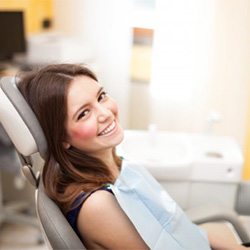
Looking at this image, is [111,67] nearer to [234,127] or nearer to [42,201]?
[234,127]

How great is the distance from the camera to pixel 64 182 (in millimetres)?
1052

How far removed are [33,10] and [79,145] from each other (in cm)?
201

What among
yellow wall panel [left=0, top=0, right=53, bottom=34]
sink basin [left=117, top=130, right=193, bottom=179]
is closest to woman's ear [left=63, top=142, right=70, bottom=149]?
sink basin [left=117, top=130, right=193, bottom=179]

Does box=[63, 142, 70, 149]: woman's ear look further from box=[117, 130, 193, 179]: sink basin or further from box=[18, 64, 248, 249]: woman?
box=[117, 130, 193, 179]: sink basin

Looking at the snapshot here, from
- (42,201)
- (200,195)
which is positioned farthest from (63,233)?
(200,195)

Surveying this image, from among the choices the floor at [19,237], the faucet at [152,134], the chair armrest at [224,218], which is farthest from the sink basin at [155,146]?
the floor at [19,237]

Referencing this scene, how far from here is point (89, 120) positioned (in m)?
1.00

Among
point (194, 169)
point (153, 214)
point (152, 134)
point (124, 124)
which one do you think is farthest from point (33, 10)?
point (153, 214)

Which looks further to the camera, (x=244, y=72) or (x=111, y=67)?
(x=111, y=67)

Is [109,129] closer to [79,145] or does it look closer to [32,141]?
[79,145]

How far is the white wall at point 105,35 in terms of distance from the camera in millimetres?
2518

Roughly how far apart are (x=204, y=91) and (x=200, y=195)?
892 mm

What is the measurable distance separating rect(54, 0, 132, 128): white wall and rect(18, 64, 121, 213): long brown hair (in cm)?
150

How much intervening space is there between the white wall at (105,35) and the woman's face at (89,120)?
1503 millimetres
